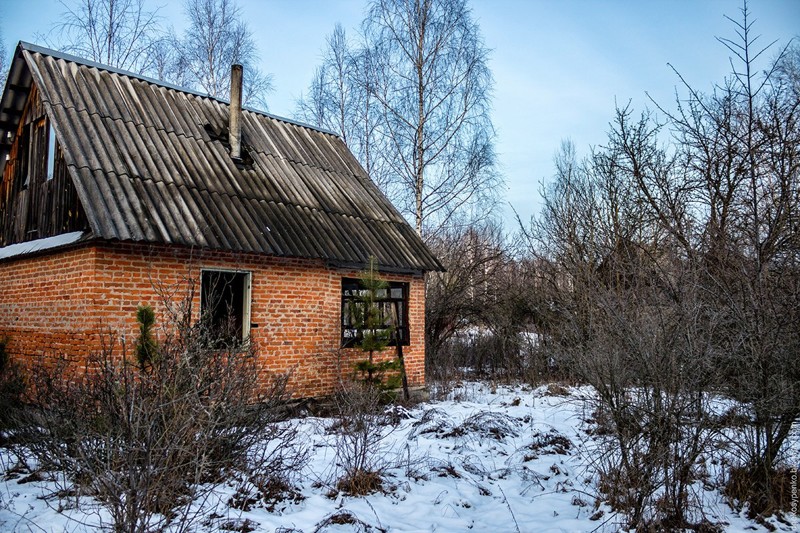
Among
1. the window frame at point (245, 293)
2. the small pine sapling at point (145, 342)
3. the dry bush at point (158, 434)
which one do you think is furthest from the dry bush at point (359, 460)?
the window frame at point (245, 293)

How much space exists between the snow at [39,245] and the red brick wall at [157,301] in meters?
0.16

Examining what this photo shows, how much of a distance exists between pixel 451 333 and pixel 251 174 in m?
7.87

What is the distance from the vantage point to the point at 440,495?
5.14 meters

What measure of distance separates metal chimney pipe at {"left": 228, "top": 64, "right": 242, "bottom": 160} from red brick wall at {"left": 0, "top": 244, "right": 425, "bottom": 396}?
2.42m

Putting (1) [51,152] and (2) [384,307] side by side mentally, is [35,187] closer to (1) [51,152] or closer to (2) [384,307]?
(1) [51,152]

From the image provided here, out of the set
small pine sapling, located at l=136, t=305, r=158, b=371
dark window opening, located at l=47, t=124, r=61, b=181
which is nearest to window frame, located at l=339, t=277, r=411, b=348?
small pine sapling, located at l=136, t=305, r=158, b=371

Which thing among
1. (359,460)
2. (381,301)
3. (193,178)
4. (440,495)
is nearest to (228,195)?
(193,178)

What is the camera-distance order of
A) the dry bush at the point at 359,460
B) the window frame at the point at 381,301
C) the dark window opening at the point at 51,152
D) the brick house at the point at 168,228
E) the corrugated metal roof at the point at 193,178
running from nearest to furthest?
the dry bush at the point at 359,460
the brick house at the point at 168,228
the corrugated metal roof at the point at 193,178
the dark window opening at the point at 51,152
the window frame at the point at 381,301

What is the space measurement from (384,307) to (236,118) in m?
4.32

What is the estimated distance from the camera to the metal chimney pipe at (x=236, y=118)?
9672mm

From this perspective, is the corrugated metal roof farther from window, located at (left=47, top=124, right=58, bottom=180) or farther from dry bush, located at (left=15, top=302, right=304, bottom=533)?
dry bush, located at (left=15, top=302, right=304, bottom=533)

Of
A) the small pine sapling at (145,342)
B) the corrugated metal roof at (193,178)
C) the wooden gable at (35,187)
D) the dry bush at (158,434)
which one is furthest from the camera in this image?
the wooden gable at (35,187)

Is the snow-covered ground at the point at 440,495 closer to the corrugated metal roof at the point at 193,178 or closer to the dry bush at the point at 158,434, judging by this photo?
the dry bush at the point at 158,434

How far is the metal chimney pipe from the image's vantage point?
9672 mm
